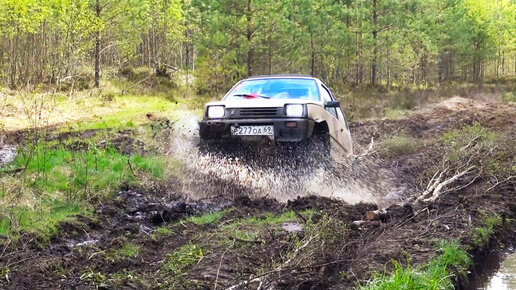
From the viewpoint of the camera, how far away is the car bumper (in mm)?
6879

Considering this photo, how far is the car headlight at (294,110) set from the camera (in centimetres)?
703

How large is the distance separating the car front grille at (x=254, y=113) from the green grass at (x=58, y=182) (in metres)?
1.73

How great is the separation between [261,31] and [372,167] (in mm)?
16616

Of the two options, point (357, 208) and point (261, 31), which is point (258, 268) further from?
point (261, 31)

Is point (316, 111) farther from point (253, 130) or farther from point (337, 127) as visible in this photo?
point (337, 127)

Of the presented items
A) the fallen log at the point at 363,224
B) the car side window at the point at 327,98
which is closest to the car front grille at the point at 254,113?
the car side window at the point at 327,98

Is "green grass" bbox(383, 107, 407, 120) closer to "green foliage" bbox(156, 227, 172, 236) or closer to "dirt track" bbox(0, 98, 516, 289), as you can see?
"dirt track" bbox(0, 98, 516, 289)

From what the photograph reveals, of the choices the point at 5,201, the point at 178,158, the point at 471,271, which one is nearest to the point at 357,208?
the point at 471,271

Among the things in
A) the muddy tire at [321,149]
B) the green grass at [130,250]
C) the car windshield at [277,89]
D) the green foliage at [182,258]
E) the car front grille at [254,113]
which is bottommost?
the green grass at [130,250]

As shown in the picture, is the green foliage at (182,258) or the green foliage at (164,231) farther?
the green foliage at (164,231)

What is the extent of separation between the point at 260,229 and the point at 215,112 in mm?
2430

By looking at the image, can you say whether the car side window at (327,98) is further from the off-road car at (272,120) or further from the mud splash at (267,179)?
the mud splash at (267,179)

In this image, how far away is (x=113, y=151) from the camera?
368 inches

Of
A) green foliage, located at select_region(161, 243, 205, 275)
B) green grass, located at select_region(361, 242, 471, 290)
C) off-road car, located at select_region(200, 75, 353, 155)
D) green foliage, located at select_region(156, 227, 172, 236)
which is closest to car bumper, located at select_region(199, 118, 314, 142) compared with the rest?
off-road car, located at select_region(200, 75, 353, 155)
